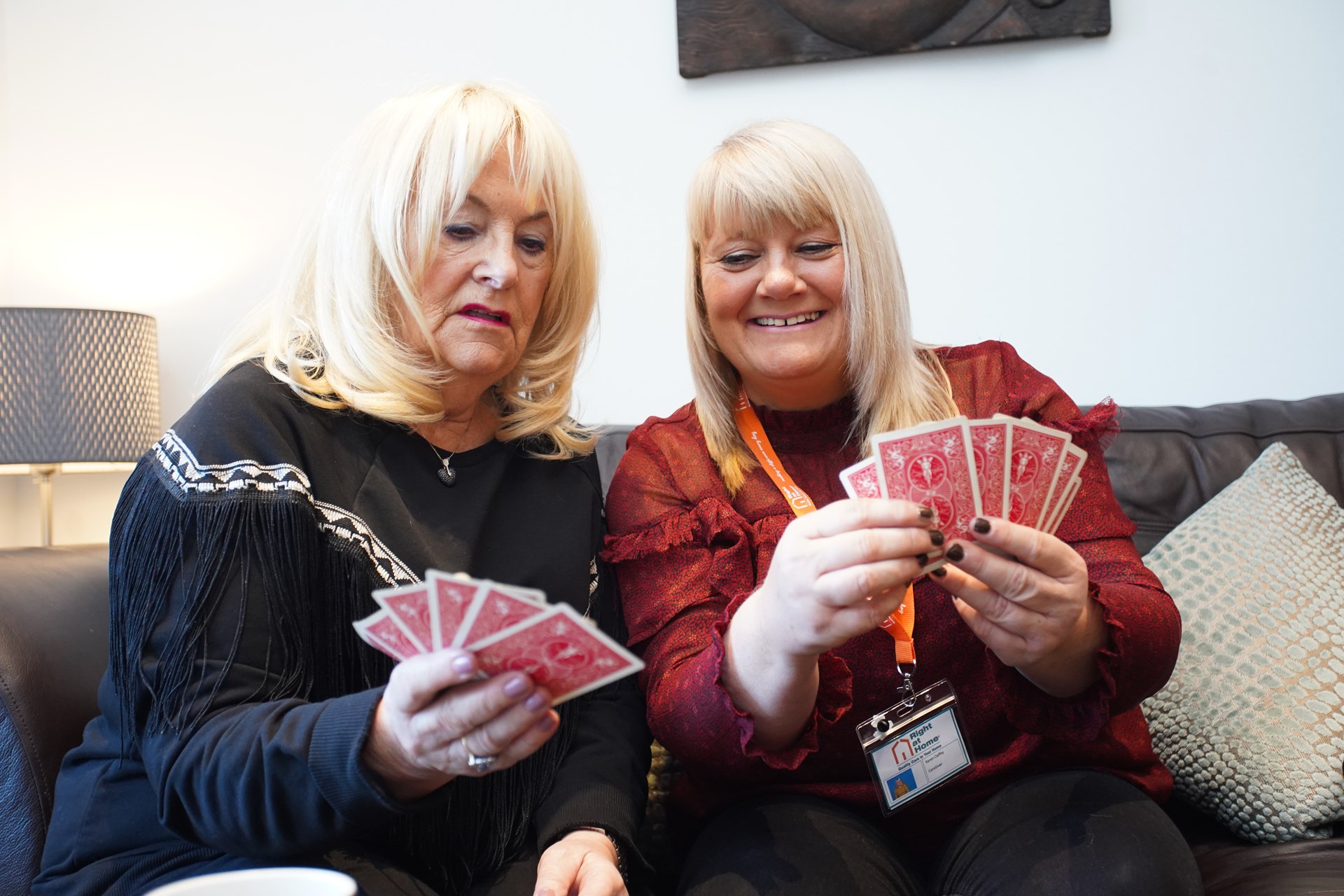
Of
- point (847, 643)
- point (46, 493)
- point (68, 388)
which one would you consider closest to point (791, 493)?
point (847, 643)

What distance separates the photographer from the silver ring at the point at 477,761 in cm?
93

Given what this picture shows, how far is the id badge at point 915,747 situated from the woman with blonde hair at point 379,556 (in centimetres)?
32

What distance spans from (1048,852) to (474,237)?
1.04 metres

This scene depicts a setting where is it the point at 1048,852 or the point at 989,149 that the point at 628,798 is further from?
the point at 989,149

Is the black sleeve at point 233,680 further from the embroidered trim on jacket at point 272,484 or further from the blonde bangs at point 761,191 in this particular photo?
the blonde bangs at point 761,191

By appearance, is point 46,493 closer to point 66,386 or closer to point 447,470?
point 66,386

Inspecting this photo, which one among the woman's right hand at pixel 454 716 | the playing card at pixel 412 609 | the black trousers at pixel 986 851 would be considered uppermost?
the playing card at pixel 412 609

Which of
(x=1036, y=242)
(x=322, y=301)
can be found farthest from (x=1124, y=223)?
(x=322, y=301)

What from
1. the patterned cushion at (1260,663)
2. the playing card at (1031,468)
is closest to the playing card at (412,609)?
the playing card at (1031,468)

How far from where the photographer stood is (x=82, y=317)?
100 inches

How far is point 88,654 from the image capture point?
58.8 inches

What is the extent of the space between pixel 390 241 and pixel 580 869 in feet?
2.66

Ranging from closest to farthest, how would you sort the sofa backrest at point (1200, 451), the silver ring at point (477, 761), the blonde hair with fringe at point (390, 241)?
1. the silver ring at point (477, 761)
2. the blonde hair with fringe at point (390, 241)
3. the sofa backrest at point (1200, 451)

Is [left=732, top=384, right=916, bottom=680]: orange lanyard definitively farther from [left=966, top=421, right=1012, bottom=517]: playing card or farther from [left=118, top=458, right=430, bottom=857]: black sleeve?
[left=118, top=458, right=430, bottom=857]: black sleeve
